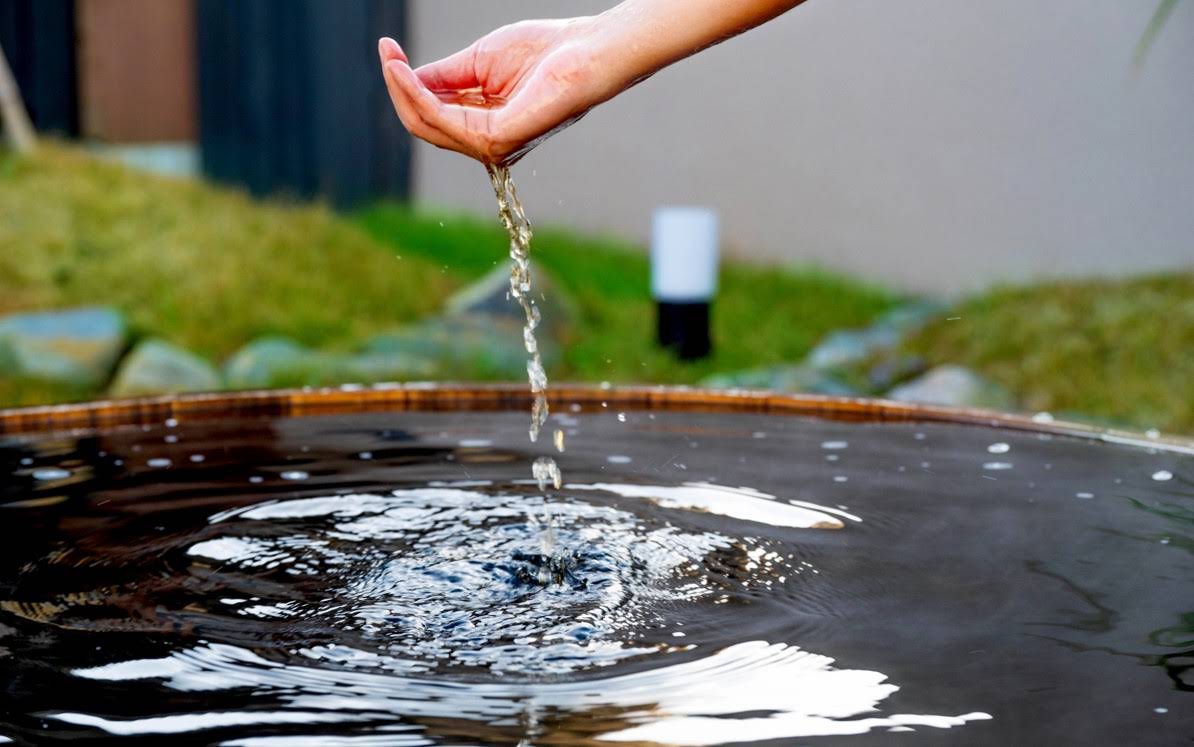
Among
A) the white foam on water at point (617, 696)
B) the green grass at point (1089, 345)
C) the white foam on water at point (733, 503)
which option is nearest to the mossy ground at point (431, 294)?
the green grass at point (1089, 345)

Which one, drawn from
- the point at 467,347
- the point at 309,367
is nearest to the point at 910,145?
the point at 467,347

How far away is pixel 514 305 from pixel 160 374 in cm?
190

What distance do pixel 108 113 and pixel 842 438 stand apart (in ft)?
29.1

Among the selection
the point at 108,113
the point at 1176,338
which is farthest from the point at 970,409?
the point at 108,113

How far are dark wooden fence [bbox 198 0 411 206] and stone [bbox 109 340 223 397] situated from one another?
13.4 feet

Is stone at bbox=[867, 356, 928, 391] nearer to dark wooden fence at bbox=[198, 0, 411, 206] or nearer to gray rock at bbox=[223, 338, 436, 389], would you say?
gray rock at bbox=[223, 338, 436, 389]

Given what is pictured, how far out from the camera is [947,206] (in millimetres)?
7383

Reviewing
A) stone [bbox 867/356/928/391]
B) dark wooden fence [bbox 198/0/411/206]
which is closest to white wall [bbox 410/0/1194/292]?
dark wooden fence [bbox 198/0/411/206]

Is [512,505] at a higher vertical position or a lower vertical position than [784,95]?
lower

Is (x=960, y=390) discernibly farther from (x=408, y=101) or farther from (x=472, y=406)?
(x=408, y=101)

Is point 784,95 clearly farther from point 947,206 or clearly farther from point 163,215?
point 163,215

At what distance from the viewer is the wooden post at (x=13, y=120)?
8.23 m

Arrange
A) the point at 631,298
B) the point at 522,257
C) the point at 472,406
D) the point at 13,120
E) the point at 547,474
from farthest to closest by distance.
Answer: the point at 13,120 < the point at 631,298 < the point at 472,406 < the point at 522,257 < the point at 547,474

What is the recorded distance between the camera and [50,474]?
1.99m
